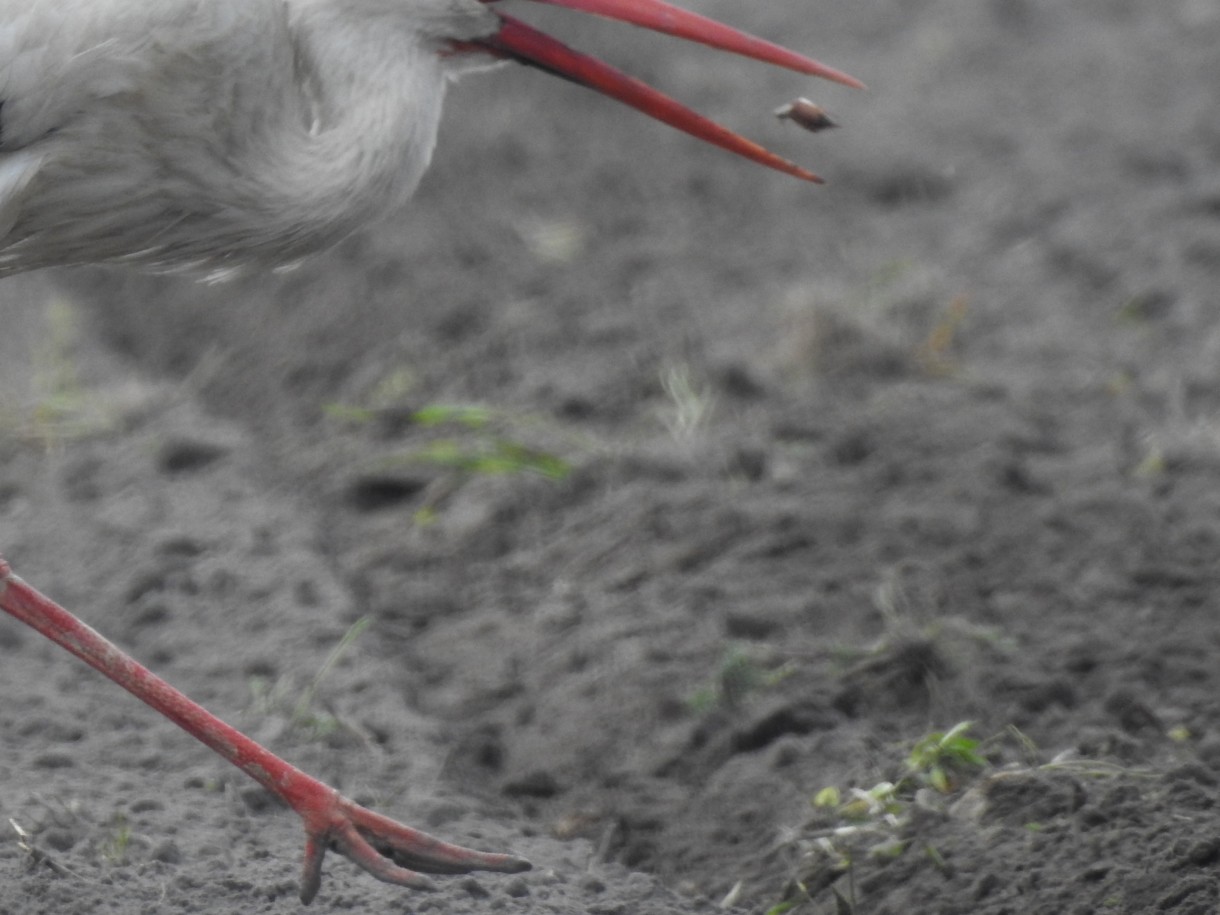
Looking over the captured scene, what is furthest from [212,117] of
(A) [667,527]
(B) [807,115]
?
(A) [667,527]

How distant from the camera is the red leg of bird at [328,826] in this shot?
437cm

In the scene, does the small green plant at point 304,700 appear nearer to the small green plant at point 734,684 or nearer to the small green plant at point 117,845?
the small green plant at point 117,845

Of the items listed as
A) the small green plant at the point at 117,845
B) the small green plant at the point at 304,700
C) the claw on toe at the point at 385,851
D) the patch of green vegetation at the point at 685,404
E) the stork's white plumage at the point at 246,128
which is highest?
the stork's white plumage at the point at 246,128

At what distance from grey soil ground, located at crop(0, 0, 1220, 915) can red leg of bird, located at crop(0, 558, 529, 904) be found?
0.41 ft

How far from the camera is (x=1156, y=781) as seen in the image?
4426mm

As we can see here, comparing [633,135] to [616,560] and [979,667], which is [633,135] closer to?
[616,560]

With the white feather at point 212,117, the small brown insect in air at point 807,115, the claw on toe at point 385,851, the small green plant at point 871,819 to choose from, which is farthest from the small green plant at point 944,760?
the white feather at point 212,117

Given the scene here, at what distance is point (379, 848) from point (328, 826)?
127 mm

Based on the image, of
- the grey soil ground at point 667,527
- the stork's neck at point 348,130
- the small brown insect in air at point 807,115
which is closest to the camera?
the stork's neck at point 348,130

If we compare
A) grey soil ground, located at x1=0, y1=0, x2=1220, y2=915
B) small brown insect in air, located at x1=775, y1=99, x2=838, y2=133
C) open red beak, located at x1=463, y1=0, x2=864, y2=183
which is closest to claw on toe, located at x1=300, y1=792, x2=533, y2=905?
grey soil ground, located at x1=0, y1=0, x2=1220, y2=915

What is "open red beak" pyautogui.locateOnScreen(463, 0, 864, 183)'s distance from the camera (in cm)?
454

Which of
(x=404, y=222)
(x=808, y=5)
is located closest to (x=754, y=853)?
(x=404, y=222)

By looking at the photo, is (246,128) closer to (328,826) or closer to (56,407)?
(328,826)

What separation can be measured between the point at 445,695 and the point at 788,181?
4695 mm
